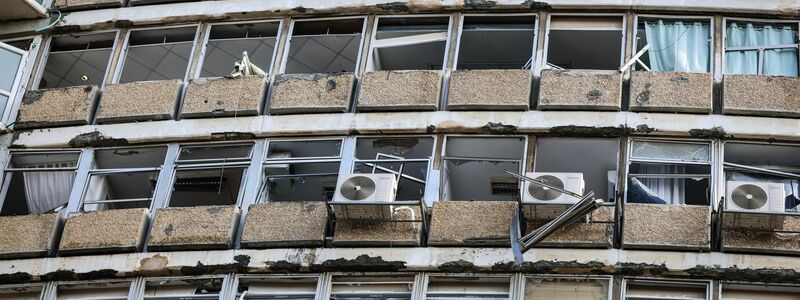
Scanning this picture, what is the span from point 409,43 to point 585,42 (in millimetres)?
2414

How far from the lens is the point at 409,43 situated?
2370cm

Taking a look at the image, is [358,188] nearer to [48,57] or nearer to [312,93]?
[312,93]

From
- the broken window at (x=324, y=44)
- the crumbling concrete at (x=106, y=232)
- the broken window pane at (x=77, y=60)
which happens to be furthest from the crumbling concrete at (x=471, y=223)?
the broken window pane at (x=77, y=60)

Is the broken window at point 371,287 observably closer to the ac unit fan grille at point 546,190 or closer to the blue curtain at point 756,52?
the ac unit fan grille at point 546,190

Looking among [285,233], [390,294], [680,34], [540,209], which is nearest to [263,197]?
[285,233]

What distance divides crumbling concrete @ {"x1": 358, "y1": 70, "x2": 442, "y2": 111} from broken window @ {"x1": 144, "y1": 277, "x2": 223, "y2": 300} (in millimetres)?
3086

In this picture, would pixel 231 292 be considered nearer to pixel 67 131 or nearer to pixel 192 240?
pixel 192 240

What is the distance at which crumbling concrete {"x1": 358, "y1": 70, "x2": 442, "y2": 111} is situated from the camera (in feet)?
73.8

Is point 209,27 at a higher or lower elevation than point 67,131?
higher

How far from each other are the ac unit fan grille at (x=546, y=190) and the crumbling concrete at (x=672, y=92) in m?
2.02

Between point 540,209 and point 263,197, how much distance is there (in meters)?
3.88

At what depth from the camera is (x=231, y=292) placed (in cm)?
2142

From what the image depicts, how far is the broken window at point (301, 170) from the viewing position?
22.5m

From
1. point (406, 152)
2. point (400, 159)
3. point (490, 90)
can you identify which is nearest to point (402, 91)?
point (406, 152)
